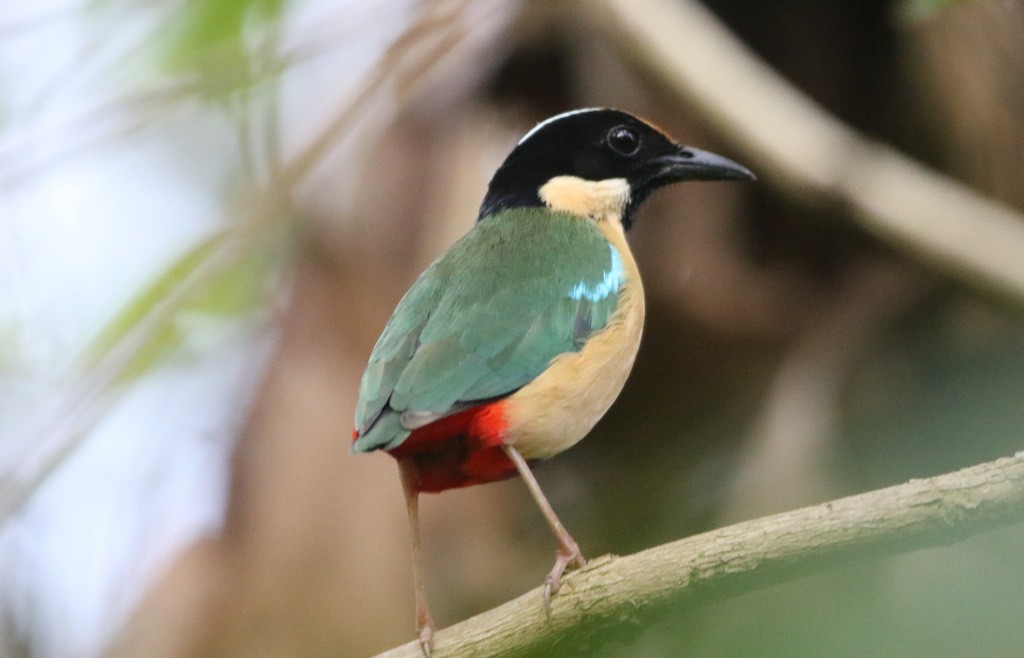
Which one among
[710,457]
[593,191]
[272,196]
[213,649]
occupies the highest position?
[272,196]

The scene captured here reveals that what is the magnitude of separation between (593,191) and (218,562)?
219cm

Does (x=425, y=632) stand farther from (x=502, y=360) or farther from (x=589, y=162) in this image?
(x=589, y=162)

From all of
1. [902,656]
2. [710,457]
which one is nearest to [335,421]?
[710,457]

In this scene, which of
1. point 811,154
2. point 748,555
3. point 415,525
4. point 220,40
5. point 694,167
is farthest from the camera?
point 811,154

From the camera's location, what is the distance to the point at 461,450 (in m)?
2.23

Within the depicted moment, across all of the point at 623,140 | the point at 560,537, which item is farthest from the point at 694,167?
the point at 560,537

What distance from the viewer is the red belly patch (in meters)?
2.16

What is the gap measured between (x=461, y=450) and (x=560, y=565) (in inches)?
11.5

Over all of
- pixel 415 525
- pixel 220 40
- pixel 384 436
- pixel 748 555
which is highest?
pixel 220 40

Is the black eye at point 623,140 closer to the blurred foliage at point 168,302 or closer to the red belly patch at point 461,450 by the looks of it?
the blurred foliage at point 168,302

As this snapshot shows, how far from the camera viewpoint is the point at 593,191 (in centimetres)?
315

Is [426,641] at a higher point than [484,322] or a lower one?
lower

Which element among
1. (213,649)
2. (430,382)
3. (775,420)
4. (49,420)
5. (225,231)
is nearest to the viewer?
(430,382)

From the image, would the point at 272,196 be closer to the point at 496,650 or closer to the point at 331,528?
the point at 496,650
